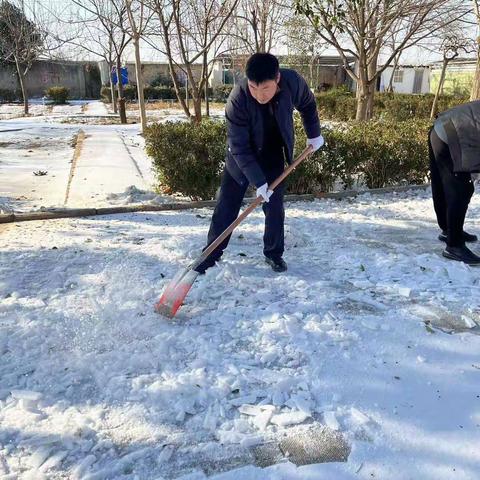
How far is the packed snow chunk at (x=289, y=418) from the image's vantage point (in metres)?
2.01

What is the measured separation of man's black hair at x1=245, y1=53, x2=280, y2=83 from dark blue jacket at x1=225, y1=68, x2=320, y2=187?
0.20 m

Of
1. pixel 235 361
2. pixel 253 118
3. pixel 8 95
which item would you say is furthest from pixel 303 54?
pixel 235 361

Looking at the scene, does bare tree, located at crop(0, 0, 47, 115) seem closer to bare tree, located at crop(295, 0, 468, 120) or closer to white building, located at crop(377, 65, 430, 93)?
bare tree, located at crop(295, 0, 468, 120)

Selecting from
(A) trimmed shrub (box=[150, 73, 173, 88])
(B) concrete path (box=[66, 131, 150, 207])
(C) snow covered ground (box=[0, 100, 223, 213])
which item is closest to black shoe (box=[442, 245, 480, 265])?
(C) snow covered ground (box=[0, 100, 223, 213])

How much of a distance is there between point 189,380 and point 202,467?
49 centimetres

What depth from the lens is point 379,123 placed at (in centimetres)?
628

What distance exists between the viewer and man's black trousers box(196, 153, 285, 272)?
332 centimetres

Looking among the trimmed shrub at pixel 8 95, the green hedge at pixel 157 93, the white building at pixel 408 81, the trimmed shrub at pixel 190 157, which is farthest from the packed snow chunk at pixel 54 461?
the white building at pixel 408 81

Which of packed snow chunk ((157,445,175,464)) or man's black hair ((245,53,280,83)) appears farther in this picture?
man's black hair ((245,53,280,83))

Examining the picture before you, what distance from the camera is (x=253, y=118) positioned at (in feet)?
9.95

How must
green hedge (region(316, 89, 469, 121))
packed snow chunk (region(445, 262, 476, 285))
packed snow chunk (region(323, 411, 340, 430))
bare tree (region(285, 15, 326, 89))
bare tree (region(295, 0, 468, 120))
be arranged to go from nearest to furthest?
packed snow chunk (region(323, 411, 340, 430)), packed snow chunk (region(445, 262, 476, 285)), bare tree (region(295, 0, 468, 120)), green hedge (region(316, 89, 469, 121)), bare tree (region(285, 15, 326, 89))

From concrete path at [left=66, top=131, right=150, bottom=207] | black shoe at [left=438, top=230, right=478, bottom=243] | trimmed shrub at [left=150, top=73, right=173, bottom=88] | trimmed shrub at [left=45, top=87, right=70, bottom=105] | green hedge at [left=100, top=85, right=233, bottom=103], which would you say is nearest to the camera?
black shoe at [left=438, top=230, right=478, bottom=243]

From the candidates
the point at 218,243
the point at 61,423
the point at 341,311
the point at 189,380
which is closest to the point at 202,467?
the point at 189,380

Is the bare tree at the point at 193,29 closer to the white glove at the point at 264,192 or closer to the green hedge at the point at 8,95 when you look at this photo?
the white glove at the point at 264,192
